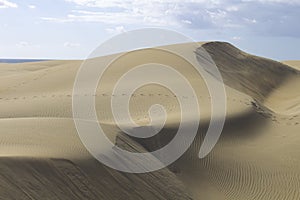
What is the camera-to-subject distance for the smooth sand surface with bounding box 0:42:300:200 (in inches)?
396

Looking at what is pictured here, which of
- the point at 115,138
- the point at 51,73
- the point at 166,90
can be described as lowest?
the point at 51,73

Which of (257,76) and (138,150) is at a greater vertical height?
(138,150)

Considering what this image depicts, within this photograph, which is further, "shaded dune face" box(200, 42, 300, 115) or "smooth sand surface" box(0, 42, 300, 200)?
"shaded dune face" box(200, 42, 300, 115)

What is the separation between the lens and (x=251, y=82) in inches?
1454

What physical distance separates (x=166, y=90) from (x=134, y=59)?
10459 mm

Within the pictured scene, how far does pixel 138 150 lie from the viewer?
46.2 ft

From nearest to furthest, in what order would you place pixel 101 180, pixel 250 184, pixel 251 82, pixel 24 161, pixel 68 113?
pixel 24 161 → pixel 101 180 → pixel 250 184 → pixel 68 113 → pixel 251 82

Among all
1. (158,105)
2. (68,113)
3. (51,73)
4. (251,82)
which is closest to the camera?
(68,113)

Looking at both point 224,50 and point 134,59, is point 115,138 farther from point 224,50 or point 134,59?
point 224,50

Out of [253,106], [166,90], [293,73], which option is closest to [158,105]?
[166,90]

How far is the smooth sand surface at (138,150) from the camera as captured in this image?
33.0 feet

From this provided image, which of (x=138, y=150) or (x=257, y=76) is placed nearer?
(x=138, y=150)

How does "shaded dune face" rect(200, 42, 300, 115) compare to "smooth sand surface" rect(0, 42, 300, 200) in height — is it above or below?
below

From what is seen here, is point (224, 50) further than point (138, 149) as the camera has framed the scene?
Yes
